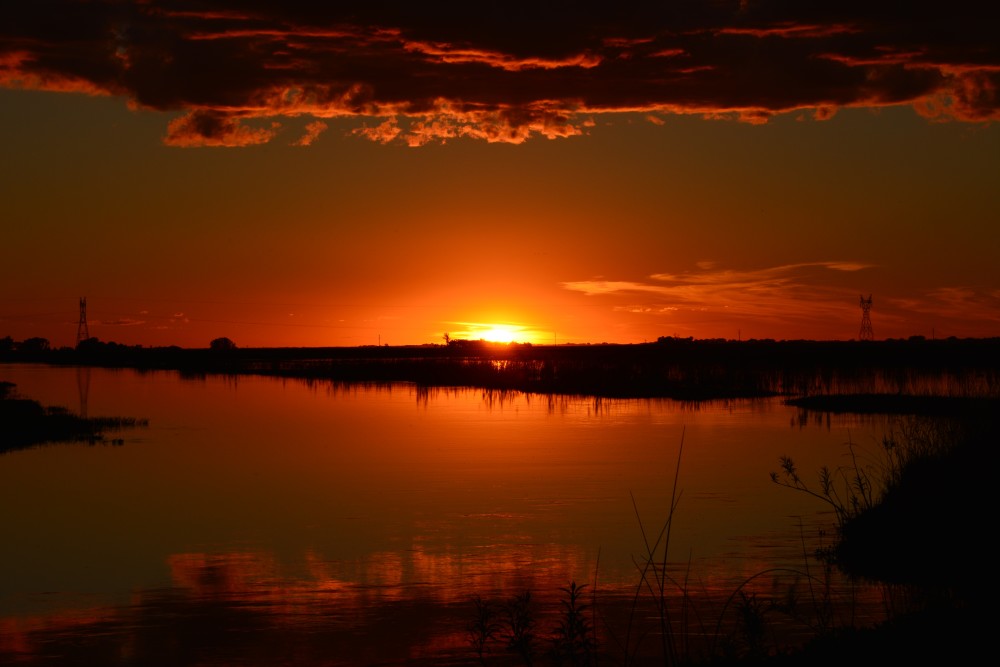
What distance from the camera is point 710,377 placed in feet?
205

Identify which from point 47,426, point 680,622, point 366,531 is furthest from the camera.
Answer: point 47,426

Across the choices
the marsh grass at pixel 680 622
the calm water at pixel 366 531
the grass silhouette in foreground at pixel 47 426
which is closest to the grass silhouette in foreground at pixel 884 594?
the marsh grass at pixel 680 622

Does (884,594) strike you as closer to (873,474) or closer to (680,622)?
(680,622)

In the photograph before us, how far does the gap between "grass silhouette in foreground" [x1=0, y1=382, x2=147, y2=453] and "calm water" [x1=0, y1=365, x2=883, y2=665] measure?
1.24 m

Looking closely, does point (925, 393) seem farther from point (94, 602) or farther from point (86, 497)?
point (94, 602)

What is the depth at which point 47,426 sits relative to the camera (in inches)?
1363

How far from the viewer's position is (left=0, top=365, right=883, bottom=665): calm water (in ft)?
42.6

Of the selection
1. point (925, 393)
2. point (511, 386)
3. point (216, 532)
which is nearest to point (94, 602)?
point (216, 532)

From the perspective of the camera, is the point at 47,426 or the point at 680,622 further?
the point at 47,426

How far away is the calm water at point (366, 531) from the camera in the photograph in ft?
42.6

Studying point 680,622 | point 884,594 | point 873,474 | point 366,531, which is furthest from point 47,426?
point 884,594

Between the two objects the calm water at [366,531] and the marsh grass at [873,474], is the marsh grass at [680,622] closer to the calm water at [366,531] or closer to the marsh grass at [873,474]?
the calm water at [366,531]

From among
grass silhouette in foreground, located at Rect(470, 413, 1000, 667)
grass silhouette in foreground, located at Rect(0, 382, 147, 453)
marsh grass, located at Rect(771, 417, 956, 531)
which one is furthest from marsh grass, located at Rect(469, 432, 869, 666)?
grass silhouette in foreground, located at Rect(0, 382, 147, 453)

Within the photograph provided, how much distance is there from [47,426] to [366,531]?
20009mm
